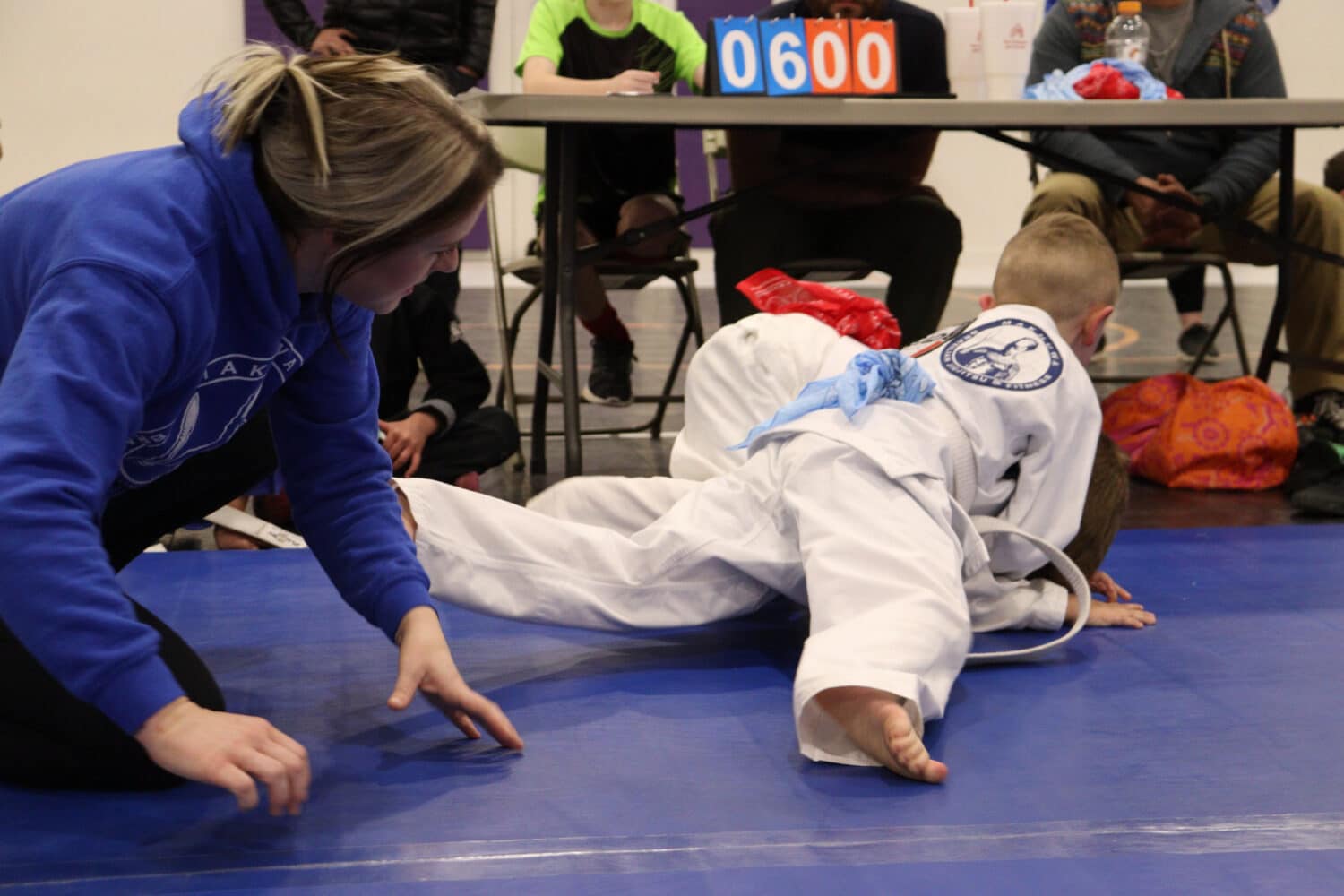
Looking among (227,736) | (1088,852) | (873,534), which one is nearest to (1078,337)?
(873,534)

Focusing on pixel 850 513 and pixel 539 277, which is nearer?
pixel 850 513

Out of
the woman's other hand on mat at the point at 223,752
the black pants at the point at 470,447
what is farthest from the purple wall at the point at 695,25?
the woman's other hand on mat at the point at 223,752

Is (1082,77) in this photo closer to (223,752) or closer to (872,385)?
(872,385)

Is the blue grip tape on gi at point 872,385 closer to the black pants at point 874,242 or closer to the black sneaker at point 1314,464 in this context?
the black sneaker at point 1314,464

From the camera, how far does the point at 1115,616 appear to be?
186 cm

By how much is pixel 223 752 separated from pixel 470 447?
5.60ft

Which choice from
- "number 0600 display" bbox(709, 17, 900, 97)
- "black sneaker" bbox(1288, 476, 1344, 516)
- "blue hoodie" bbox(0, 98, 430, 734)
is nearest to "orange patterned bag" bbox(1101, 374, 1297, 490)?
"black sneaker" bbox(1288, 476, 1344, 516)

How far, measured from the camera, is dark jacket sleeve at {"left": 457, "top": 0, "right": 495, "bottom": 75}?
391 cm

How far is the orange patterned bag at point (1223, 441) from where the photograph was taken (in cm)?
285

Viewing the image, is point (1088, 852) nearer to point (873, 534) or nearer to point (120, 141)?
point (873, 534)

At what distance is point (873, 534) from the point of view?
158cm

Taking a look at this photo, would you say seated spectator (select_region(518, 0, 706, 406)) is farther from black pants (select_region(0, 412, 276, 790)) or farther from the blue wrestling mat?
black pants (select_region(0, 412, 276, 790))

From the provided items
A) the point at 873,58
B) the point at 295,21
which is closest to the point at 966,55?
the point at 873,58

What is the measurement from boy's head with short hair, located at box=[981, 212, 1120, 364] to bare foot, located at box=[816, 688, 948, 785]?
2.57 ft
